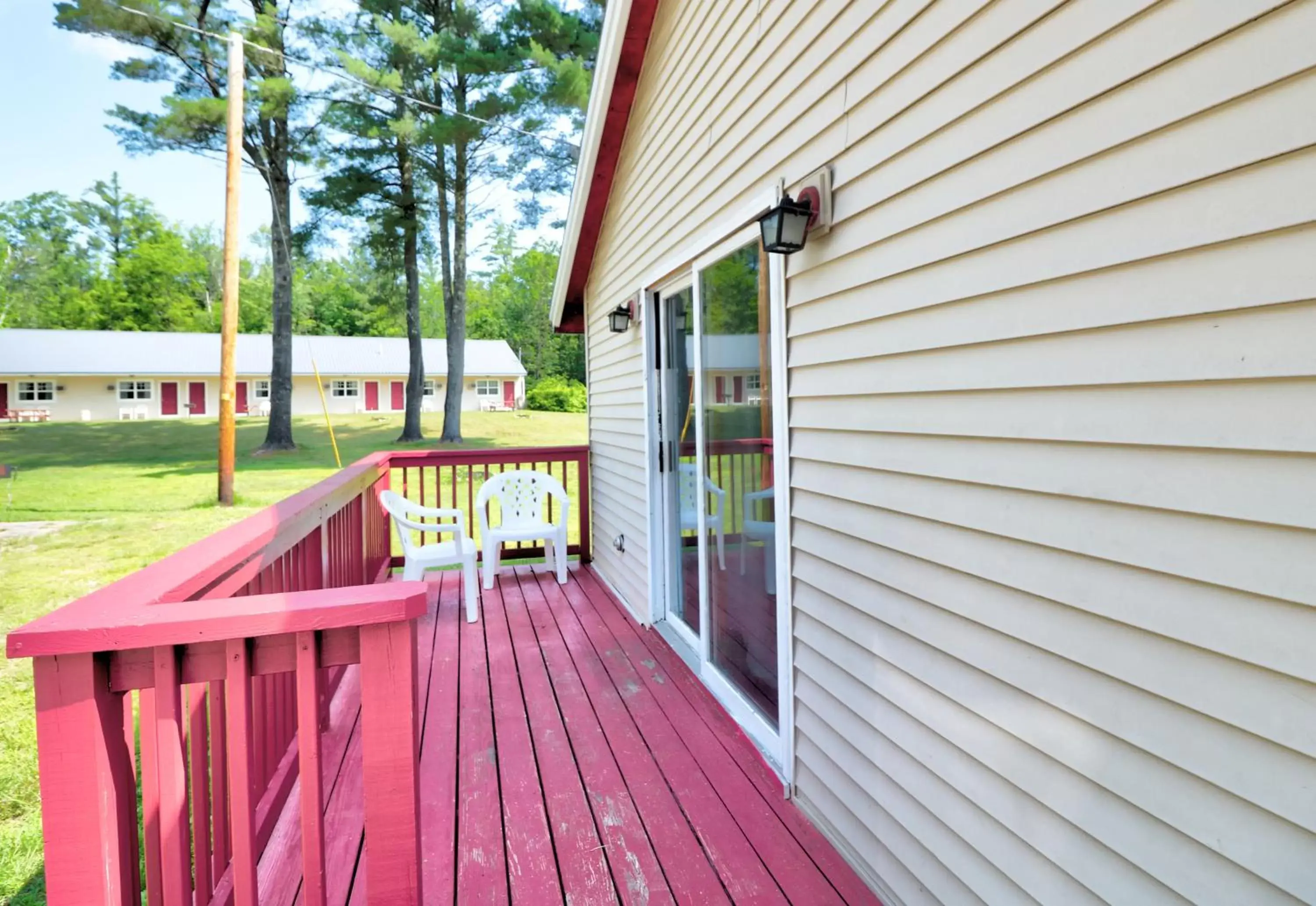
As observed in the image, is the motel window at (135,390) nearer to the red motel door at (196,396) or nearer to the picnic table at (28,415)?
the red motel door at (196,396)

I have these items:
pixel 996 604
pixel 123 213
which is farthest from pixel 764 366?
pixel 123 213

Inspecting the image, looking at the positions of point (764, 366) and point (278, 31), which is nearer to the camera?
point (764, 366)

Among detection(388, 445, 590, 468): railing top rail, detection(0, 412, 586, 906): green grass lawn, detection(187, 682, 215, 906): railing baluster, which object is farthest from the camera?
detection(388, 445, 590, 468): railing top rail

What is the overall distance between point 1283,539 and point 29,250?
39.9 meters

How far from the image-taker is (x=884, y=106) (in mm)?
1827

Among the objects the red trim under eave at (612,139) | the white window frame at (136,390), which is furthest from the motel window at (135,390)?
the red trim under eave at (612,139)

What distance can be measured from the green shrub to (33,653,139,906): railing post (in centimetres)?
2595

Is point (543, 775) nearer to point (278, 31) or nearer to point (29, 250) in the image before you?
point (278, 31)

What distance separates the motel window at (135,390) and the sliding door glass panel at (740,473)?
93.5 feet

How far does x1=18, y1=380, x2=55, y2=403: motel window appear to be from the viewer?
77.3 ft

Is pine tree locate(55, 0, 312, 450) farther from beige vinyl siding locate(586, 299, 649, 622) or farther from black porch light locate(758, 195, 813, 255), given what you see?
black porch light locate(758, 195, 813, 255)

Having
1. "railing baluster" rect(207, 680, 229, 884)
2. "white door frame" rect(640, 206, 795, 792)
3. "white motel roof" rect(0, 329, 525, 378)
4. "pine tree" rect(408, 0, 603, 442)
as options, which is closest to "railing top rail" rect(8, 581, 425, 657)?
"railing baluster" rect(207, 680, 229, 884)

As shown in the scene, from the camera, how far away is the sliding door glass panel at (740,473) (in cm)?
269

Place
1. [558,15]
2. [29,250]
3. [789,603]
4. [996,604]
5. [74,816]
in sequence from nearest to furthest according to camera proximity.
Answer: [74,816] < [996,604] < [789,603] < [558,15] < [29,250]
